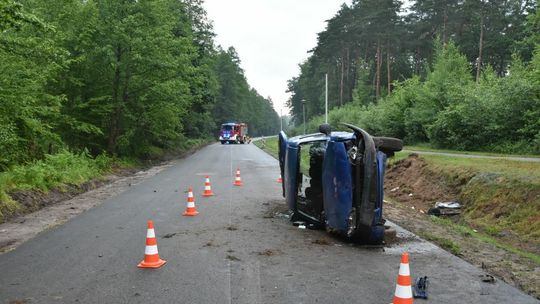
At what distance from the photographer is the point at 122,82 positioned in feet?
80.9

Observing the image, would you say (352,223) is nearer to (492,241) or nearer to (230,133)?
(492,241)

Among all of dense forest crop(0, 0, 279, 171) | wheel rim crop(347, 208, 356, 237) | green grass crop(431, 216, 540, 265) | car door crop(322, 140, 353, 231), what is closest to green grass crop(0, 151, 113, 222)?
dense forest crop(0, 0, 279, 171)

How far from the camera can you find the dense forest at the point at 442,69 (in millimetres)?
24125

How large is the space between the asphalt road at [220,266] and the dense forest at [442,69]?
16599mm

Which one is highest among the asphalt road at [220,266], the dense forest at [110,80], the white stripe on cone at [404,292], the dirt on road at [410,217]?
the dense forest at [110,80]

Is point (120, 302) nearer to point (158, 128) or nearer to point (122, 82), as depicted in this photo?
point (122, 82)

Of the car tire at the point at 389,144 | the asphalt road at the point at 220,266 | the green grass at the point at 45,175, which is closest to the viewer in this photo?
the asphalt road at the point at 220,266

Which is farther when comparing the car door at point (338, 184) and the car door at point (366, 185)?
the car door at point (338, 184)

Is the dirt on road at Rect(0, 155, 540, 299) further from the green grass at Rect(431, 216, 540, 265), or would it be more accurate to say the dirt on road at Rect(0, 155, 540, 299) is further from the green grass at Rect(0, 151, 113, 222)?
the green grass at Rect(0, 151, 113, 222)

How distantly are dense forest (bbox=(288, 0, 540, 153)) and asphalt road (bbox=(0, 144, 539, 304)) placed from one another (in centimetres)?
1660

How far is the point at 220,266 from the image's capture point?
685cm

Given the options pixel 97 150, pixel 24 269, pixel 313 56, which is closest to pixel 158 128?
pixel 97 150

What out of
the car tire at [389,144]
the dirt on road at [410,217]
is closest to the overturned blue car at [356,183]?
the car tire at [389,144]

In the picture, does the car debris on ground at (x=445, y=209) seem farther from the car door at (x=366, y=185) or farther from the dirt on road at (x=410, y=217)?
the car door at (x=366, y=185)
